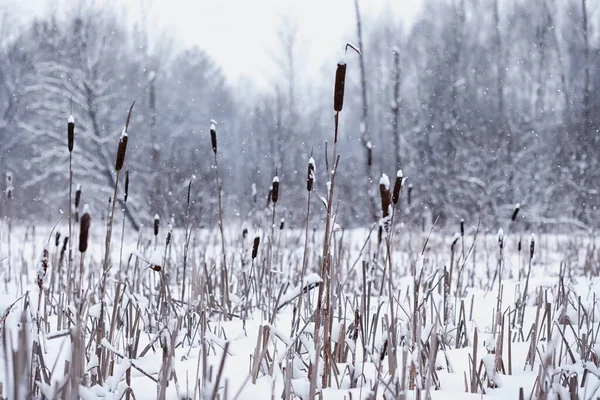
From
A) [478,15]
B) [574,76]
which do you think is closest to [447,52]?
[478,15]

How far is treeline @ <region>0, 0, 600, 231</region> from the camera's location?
1419cm

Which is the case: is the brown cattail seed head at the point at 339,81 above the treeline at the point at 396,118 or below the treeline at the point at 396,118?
below

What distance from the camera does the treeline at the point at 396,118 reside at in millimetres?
14188

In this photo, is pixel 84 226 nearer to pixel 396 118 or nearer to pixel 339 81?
pixel 339 81

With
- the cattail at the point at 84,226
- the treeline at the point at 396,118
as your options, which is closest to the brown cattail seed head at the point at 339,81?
the cattail at the point at 84,226

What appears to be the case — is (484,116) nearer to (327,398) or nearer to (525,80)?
(525,80)

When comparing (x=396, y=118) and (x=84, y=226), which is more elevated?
(x=396, y=118)

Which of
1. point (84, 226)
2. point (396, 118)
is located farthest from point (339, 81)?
point (396, 118)

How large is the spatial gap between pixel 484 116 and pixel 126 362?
→ 1714cm

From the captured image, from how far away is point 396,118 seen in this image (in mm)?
13953

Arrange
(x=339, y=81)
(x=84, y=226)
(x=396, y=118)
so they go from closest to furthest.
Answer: (x=84, y=226) < (x=339, y=81) < (x=396, y=118)

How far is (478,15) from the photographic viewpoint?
2023 cm

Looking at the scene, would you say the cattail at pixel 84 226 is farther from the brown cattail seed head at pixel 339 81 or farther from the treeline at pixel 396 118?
the treeline at pixel 396 118

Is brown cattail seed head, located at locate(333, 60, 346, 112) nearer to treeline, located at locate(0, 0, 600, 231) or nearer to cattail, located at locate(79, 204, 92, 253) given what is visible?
cattail, located at locate(79, 204, 92, 253)
